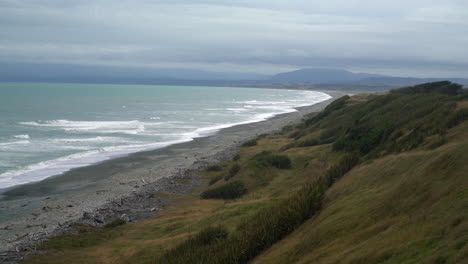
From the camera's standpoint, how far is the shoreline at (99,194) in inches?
639

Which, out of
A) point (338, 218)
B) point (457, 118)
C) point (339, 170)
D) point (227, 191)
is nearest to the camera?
point (338, 218)

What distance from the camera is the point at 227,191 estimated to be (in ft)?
66.2

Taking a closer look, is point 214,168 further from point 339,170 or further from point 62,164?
point 339,170

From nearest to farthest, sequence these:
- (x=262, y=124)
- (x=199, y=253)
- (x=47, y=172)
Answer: (x=199, y=253) → (x=47, y=172) → (x=262, y=124)

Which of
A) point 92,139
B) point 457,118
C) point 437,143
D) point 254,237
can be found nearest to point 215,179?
point 457,118

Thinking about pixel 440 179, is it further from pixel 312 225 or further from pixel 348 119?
pixel 348 119

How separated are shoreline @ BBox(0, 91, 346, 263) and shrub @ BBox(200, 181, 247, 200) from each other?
2.04m

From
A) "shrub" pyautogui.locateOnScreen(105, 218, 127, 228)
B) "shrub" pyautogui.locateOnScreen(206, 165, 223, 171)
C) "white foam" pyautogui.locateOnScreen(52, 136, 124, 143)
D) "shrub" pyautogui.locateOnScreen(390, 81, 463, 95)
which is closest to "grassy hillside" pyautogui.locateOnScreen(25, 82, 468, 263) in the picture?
"shrub" pyautogui.locateOnScreen(105, 218, 127, 228)

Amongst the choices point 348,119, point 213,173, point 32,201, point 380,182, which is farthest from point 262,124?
point 380,182

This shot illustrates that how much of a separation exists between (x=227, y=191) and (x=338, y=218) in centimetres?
1158

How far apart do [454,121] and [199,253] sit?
35.9 ft

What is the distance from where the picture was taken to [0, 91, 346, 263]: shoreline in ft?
53.2

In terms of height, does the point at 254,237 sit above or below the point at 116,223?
above

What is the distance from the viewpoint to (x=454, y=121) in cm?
1572
